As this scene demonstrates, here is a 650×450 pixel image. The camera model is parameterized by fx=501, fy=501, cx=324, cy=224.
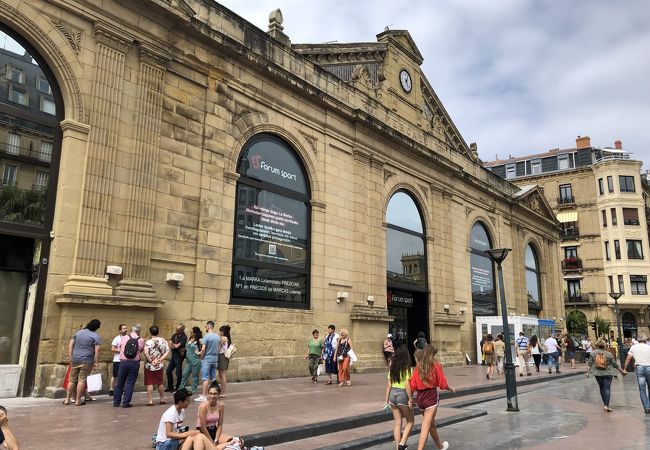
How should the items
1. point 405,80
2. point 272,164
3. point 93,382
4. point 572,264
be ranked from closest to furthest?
point 93,382
point 272,164
point 405,80
point 572,264

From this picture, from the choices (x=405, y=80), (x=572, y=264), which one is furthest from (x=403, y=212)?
(x=572, y=264)

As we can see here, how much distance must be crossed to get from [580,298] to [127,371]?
161 feet

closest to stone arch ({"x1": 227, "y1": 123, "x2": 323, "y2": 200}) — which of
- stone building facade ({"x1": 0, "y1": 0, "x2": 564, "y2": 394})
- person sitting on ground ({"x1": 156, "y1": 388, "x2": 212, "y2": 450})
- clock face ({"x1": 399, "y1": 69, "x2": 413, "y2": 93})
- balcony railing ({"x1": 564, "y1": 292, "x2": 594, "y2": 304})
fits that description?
stone building facade ({"x1": 0, "y1": 0, "x2": 564, "y2": 394})

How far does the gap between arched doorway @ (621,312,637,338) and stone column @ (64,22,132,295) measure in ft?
160

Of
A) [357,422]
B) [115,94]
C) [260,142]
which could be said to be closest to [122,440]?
[357,422]

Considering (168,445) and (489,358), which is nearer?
(168,445)

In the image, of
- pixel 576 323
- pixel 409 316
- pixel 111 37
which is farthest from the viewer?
pixel 576 323

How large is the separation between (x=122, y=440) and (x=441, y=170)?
2036 centimetres

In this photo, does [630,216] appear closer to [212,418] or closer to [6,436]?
[212,418]

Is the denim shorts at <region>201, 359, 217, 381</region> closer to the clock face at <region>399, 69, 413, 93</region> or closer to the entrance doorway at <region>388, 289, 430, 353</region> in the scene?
the entrance doorway at <region>388, 289, 430, 353</region>

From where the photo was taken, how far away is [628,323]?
152ft

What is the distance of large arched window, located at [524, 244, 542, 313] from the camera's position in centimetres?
3238

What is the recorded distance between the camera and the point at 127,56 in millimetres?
12188

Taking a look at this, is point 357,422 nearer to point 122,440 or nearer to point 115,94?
point 122,440
